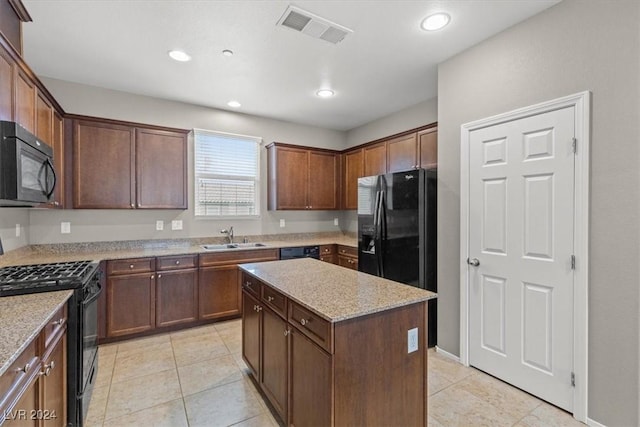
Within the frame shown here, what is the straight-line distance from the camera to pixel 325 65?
306 centimetres

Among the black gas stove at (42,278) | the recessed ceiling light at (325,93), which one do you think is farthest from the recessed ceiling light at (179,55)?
the black gas stove at (42,278)

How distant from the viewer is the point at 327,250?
14.9 ft

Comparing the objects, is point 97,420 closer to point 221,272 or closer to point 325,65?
point 221,272

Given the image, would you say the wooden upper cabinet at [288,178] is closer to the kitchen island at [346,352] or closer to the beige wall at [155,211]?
the beige wall at [155,211]

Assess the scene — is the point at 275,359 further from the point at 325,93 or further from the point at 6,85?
the point at 325,93

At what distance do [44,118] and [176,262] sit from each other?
178cm

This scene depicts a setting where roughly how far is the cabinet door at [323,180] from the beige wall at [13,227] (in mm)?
3313

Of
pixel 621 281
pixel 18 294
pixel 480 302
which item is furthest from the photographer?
pixel 480 302

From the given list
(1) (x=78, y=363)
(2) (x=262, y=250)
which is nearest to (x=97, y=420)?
(1) (x=78, y=363)

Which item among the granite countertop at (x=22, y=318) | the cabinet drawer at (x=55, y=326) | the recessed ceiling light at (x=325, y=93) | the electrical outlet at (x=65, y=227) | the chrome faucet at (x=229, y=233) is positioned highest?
the recessed ceiling light at (x=325, y=93)

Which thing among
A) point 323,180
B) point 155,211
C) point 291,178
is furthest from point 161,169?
point 323,180

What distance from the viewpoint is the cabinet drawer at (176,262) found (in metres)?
3.39

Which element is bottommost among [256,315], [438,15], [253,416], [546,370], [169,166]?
[253,416]

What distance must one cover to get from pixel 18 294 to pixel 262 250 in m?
2.43
